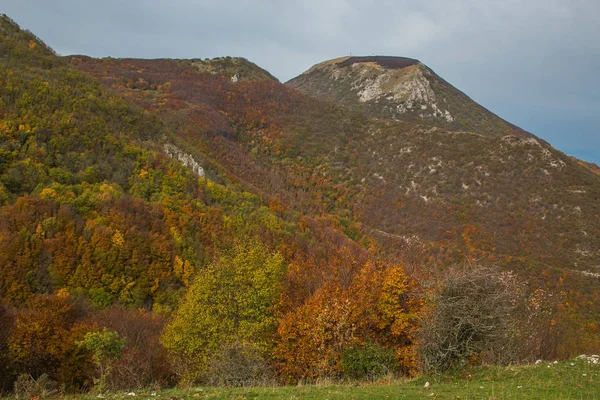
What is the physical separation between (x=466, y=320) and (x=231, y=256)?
14830 mm

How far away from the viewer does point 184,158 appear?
177 ft

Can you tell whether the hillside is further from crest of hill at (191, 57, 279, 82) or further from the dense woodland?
crest of hill at (191, 57, 279, 82)

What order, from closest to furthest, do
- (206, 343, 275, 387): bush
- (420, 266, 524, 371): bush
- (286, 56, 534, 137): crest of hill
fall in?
(420, 266, 524, 371): bush
(206, 343, 275, 387): bush
(286, 56, 534, 137): crest of hill

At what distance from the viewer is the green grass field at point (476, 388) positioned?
9.80 meters

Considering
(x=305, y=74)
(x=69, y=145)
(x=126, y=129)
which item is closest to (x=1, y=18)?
(x=126, y=129)

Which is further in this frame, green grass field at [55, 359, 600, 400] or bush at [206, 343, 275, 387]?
bush at [206, 343, 275, 387]

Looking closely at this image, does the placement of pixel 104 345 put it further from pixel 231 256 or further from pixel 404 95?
pixel 404 95

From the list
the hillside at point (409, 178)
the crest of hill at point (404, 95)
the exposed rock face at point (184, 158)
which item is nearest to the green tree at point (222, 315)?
the hillside at point (409, 178)

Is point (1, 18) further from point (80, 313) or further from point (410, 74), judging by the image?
point (410, 74)

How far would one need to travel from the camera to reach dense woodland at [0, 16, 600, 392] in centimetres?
1727

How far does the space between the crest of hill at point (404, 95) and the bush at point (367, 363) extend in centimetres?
10492

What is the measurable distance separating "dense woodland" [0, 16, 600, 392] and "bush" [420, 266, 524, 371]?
0.07 metres

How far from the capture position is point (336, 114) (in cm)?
9912

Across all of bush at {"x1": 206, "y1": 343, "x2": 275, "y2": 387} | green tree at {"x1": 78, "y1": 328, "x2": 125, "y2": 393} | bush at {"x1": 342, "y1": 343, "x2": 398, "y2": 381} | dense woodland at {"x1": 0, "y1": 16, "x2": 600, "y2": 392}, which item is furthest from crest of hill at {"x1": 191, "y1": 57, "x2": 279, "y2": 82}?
bush at {"x1": 342, "y1": 343, "x2": 398, "y2": 381}
